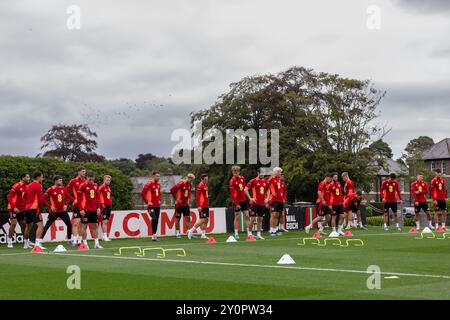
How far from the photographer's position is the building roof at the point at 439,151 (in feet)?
367

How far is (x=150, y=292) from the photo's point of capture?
441 inches

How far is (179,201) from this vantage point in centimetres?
2716

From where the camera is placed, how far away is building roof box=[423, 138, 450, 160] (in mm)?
111938

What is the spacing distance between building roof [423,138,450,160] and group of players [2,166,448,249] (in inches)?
3305

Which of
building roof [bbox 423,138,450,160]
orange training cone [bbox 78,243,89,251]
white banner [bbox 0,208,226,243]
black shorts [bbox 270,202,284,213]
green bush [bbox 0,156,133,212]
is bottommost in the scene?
orange training cone [bbox 78,243,89,251]

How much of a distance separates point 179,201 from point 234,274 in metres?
13.7

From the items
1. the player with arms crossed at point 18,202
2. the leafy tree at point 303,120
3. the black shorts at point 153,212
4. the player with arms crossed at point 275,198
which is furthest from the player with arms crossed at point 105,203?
the leafy tree at point 303,120

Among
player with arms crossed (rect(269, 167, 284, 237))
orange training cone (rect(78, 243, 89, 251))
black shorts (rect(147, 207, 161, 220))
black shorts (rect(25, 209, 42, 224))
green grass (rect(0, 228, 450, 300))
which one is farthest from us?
player with arms crossed (rect(269, 167, 284, 237))

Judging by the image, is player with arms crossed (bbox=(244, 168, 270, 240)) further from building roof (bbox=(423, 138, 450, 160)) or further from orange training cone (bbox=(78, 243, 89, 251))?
building roof (bbox=(423, 138, 450, 160))

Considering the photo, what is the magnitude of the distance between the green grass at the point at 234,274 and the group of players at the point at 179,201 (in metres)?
2.52

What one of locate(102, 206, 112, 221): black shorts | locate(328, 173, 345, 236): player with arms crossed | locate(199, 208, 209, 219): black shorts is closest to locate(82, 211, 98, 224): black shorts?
locate(102, 206, 112, 221): black shorts

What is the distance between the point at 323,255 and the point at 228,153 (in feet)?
160

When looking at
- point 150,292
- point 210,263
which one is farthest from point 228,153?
point 150,292
